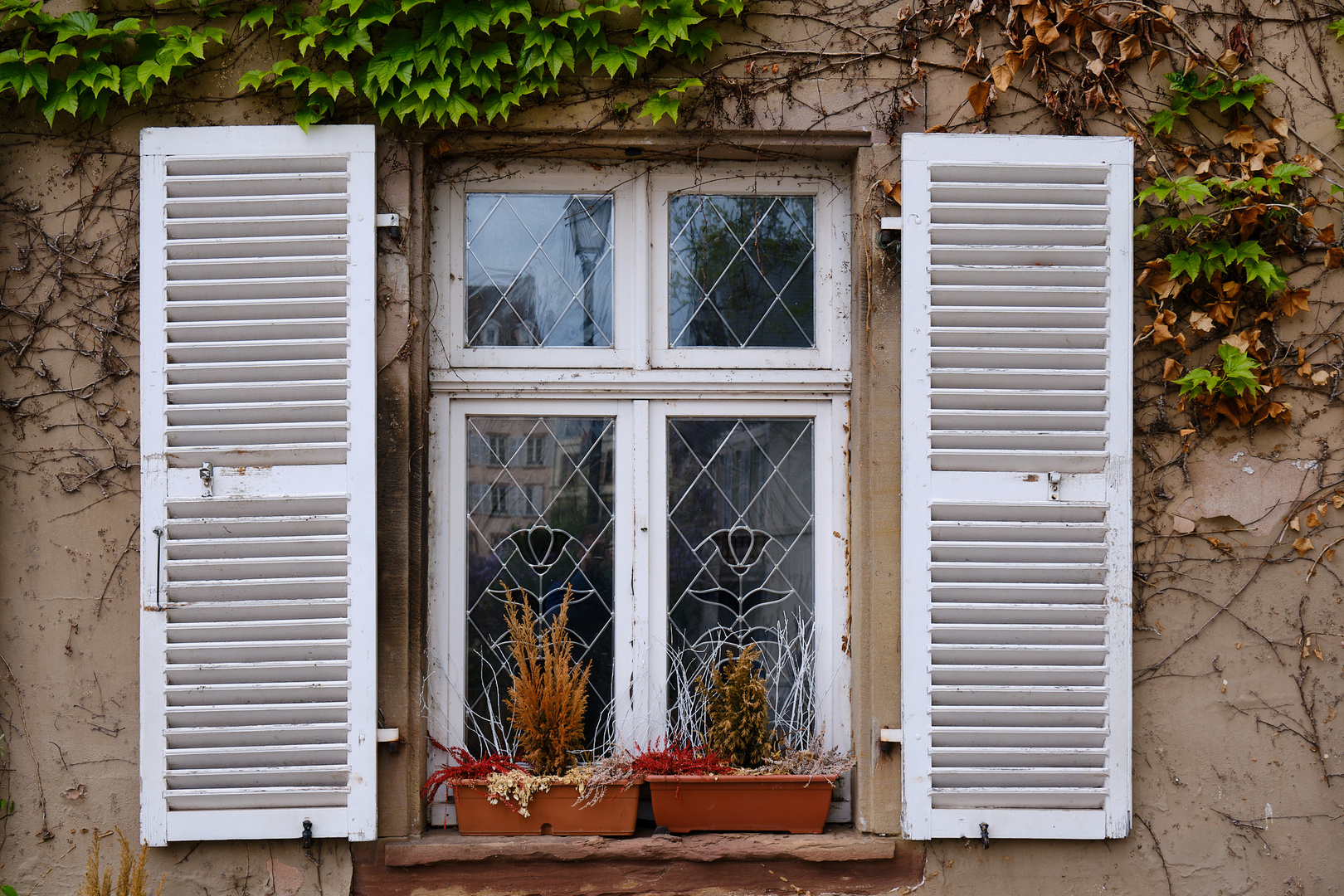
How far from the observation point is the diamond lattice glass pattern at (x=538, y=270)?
3.07m

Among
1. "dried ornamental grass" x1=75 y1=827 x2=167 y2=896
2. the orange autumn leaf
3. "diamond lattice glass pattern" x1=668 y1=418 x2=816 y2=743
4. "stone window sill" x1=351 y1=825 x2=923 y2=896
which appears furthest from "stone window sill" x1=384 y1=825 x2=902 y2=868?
the orange autumn leaf

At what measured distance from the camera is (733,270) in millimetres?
3090

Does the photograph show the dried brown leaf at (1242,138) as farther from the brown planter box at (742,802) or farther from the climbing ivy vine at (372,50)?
the brown planter box at (742,802)

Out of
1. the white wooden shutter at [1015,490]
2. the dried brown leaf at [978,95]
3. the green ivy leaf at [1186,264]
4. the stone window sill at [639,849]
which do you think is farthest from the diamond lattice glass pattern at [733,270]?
the stone window sill at [639,849]

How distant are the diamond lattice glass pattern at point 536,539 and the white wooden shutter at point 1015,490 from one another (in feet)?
3.27

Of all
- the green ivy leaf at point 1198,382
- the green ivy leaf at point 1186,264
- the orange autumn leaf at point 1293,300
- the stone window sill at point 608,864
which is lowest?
the stone window sill at point 608,864

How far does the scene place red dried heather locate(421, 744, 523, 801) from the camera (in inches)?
112

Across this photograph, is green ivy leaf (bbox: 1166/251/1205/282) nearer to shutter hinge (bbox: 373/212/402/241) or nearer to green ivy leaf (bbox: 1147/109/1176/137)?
green ivy leaf (bbox: 1147/109/1176/137)

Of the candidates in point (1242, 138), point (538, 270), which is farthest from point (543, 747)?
point (1242, 138)

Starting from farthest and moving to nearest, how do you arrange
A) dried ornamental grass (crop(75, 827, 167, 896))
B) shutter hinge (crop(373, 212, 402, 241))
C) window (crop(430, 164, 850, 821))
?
1. window (crop(430, 164, 850, 821))
2. shutter hinge (crop(373, 212, 402, 241))
3. dried ornamental grass (crop(75, 827, 167, 896))

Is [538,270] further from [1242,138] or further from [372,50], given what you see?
[1242,138]

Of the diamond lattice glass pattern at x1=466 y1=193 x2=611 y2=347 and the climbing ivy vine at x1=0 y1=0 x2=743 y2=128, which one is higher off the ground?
the climbing ivy vine at x1=0 y1=0 x2=743 y2=128

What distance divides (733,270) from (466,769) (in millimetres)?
1857

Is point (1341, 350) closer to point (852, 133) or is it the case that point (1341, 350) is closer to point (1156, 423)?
point (1156, 423)
